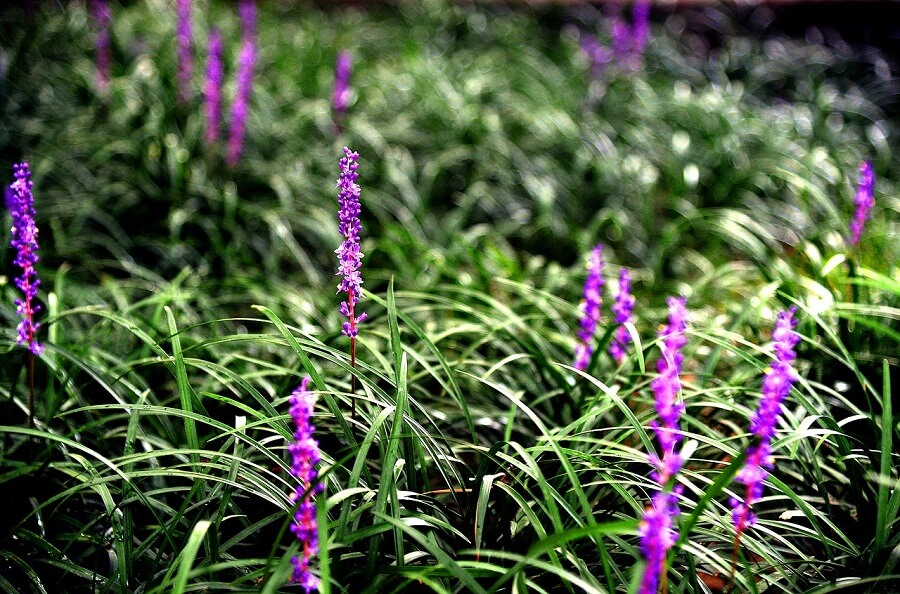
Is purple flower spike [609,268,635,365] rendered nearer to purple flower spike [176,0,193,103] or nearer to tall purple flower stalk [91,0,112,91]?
purple flower spike [176,0,193,103]

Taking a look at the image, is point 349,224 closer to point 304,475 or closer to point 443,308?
point 304,475

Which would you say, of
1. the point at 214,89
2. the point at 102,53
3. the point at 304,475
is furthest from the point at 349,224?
the point at 102,53

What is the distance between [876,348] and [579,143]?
3.04 meters

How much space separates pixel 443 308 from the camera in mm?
3596

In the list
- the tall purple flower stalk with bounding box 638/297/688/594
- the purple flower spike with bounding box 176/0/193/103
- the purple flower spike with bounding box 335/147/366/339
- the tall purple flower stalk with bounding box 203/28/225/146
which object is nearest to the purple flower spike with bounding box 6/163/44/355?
the purple flower spike with bounding box 335/147/366/339

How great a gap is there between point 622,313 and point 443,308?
3.23 feet

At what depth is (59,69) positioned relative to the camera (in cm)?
629

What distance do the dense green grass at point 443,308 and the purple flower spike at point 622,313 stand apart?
0.37 ft

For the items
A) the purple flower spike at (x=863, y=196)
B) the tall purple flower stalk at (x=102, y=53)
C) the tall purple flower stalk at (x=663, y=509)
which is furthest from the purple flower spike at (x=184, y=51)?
the tall purple flower stalk at (x=663, y=509)

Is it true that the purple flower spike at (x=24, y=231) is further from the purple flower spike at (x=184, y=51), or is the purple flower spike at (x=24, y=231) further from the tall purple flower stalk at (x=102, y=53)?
the tall purple flower stalk at (x=102, y=53)

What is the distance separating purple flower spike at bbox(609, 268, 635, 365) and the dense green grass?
0.11 meters

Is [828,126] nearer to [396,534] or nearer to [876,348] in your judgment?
[876,348]

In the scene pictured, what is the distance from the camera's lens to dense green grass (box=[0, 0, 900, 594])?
230 cm

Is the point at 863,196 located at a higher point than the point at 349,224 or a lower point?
lower
